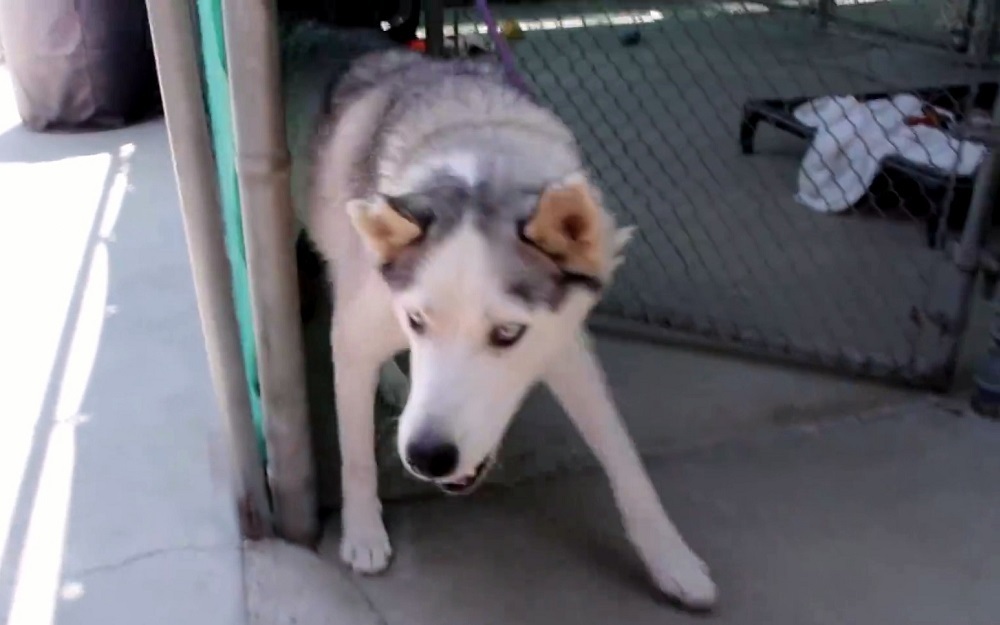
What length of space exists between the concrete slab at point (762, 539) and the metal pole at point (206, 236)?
11.7 inches

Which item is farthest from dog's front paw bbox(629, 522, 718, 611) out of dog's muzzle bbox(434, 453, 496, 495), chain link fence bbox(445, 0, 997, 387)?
chain link fence bbox(445, 0, 997, 387)

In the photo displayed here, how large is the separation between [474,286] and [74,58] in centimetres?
336

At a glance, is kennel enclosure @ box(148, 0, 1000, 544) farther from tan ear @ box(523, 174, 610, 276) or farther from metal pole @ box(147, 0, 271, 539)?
tan ear @ box(523, 174, 610, 276)

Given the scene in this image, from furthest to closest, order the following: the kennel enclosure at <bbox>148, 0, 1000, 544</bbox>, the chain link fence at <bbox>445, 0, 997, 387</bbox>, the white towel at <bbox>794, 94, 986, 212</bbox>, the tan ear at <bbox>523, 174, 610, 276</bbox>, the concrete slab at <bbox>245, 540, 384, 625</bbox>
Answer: the white towel at <bbox>794, 94, 986, 212</bbox> < the chain link fence at <bbox>445, 0, 997, 387</bbox> < the concrete slab at <bbox>245, 540, 384, 625</bbox> < the kennel enclosure at <bbox>148, 0, 1000, 544</bbox> < the tan ear at <bbox>523, 174, 610, 276</bbox>

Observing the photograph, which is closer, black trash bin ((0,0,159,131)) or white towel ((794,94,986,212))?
white towel ((794,94,986,212))

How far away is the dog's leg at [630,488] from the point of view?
1704 mm

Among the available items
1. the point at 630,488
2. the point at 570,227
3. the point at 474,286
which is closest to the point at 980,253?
the point at 630,488

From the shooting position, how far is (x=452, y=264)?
132cm

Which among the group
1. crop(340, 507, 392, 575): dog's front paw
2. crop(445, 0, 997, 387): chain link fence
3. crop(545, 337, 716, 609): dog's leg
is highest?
crop(545, 337, 716, 609): dog's leg

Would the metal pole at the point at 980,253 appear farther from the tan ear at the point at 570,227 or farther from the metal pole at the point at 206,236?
the metal pole at the point at 206,236

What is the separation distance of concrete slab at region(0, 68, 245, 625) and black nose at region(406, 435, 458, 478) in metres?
0.54

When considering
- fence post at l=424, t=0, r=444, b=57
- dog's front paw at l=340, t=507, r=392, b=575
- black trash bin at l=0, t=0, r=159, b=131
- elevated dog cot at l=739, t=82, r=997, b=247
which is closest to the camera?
dog's front paw at l=340, t=507, r=392, b=575

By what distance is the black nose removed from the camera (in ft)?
4.45

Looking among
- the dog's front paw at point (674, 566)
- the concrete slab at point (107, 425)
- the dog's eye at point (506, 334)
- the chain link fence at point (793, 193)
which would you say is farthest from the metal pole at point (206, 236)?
the chain link fence at point (793, 193)
